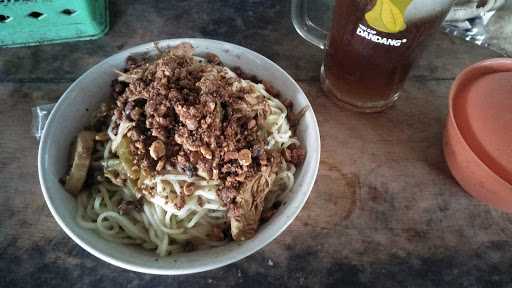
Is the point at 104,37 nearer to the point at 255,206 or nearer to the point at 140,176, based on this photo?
the point at 140,176

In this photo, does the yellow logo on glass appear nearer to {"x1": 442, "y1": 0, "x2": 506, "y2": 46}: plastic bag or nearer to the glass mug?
the glass mug

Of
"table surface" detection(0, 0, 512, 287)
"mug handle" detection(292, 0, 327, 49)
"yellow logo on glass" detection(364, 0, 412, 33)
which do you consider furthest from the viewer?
"mug handle" detection(292, 0, 327, 49)

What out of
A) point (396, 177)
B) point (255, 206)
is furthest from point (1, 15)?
point (396, 177)

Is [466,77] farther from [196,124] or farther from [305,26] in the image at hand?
[196,124]

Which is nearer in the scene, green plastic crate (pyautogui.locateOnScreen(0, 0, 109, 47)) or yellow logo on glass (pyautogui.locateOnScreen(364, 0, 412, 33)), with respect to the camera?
yellow logo on glass (pyautogui.locateOnScreen(364, 0, 412, 33))

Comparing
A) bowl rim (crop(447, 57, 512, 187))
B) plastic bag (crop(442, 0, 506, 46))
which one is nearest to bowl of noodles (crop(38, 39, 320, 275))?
bowl rim (crop(447, 57, 512, 187))

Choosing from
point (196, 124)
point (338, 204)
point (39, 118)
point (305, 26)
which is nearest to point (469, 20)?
point (305, 26)
